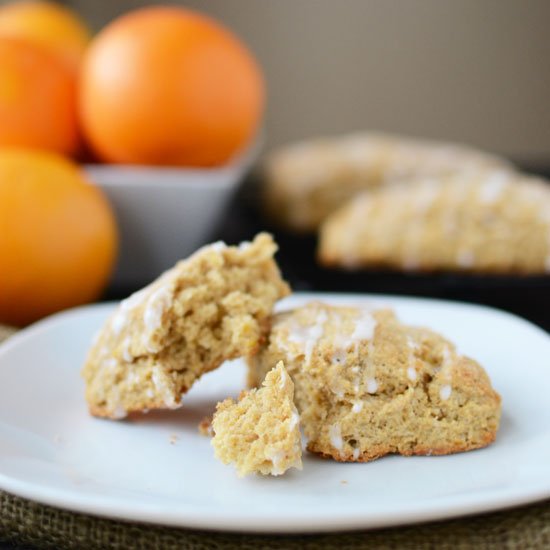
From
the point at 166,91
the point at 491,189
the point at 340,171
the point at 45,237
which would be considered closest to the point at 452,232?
A: the point at 491,189

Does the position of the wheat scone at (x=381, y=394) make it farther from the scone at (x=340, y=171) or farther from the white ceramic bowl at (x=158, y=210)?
the scone at (x=340, y=171)

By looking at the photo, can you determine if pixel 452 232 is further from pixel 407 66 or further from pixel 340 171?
pixel 407 66

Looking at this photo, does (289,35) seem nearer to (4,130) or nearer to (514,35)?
(514,35)

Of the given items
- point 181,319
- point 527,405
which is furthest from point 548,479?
point 181,319

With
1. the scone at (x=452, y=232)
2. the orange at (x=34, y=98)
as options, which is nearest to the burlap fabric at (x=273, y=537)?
the scone at (x=452, y=232)

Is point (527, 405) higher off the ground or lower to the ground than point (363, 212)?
higher

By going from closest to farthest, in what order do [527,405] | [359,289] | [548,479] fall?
[548,479]
[527,405]
[359,289]

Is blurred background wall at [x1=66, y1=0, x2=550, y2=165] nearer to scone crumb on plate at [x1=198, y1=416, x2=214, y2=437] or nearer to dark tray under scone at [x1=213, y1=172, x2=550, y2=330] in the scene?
dark tray under scone at [x1=213, y1=172, x2=550, y2=330]
